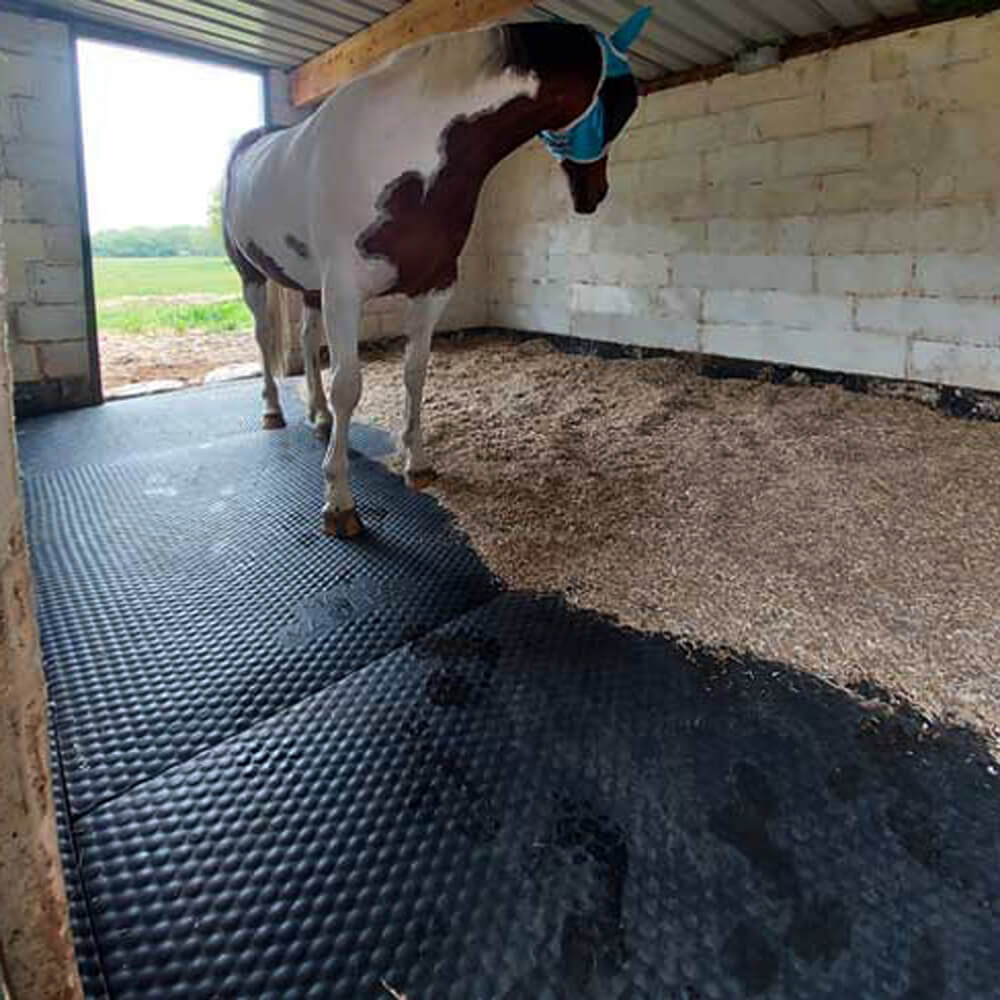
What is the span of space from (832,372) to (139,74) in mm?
4509

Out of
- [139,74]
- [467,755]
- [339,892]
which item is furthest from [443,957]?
[139,74]

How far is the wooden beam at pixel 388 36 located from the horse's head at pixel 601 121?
0.78 meters

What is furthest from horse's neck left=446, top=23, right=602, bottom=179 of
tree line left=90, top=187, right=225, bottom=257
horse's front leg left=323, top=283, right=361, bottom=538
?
tree line left=90, top=187, right=225, bottom=257

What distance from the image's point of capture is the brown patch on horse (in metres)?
1.96

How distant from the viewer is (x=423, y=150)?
6.74 feet

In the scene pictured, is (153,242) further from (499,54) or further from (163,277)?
(499,54)

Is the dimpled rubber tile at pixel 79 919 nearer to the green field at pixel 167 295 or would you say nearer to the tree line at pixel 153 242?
the green field at pixel 167 295

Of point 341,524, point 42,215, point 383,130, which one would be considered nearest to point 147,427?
point 42,215

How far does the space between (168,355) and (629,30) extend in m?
5.27

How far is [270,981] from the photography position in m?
0.87

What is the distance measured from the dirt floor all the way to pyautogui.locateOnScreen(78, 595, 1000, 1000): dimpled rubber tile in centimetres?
415

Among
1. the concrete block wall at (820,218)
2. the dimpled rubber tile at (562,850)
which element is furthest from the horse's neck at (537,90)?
the concrete block wall at (820,218)

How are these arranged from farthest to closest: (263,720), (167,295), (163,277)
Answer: (163,277) → (167,295) → (263,720)

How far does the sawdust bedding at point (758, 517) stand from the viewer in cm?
162
